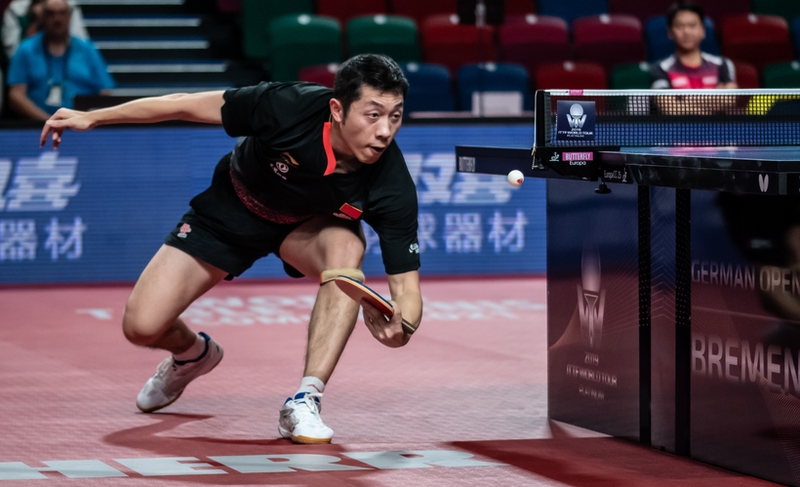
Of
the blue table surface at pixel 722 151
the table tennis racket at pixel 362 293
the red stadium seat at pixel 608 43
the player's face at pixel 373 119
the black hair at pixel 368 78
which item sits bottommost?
the table tennis racket at pixel 362 293

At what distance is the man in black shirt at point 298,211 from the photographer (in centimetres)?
433

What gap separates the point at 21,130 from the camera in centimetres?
909

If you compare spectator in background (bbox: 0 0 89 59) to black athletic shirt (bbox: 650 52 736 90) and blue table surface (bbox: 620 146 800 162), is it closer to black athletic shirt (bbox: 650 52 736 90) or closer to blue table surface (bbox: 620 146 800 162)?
black athletic shirt (bbox: 650 52 736 90)

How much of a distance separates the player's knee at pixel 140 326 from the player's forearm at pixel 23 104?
4942 mm

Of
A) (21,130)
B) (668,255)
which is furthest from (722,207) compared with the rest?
(21,130)

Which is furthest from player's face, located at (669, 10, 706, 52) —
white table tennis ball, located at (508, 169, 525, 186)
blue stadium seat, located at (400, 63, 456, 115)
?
white table tennis ball, located at (508, 169, 525, 186)

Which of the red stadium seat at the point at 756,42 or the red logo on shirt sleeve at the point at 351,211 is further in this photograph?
the red stadium seat at the point at 756,42

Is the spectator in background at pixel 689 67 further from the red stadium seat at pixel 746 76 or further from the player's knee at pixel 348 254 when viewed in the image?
the player's knee at pixel 348 254

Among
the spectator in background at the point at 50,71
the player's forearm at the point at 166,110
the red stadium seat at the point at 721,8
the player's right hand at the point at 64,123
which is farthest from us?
the red stadium seat at the point at 721,8

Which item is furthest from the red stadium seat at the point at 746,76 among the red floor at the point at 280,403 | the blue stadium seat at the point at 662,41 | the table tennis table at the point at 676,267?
the table tennis table at the point at 676,267

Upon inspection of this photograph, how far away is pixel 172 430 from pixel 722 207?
90.1 inches

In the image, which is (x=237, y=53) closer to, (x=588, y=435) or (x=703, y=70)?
(x=703, y=70)

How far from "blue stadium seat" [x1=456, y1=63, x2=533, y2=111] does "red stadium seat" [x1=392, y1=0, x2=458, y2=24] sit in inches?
63.1

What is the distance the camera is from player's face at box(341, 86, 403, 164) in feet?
14.0
